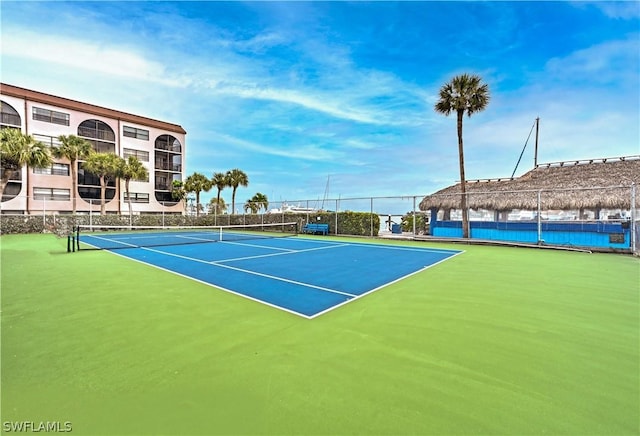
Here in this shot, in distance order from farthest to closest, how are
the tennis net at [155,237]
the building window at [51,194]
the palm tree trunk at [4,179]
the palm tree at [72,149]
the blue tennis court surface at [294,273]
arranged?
the building window at [51,194]
the palm tree at [72,149]
the palm tree trunk at [4,179]
the tennis net at [155,237]
the blue tennis court surface at [294,273]

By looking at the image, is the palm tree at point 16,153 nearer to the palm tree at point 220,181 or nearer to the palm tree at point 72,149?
the palm tree at point 72,149

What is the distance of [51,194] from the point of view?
34031mm

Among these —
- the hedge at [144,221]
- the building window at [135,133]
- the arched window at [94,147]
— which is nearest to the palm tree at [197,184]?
the building window at [135,133]

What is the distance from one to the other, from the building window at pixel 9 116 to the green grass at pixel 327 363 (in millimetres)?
37989

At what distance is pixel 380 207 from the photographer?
2114cm

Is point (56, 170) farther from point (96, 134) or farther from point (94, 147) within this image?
point (96, 134)

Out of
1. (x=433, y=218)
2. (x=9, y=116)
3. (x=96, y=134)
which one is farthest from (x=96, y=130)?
(x=433, y=218)

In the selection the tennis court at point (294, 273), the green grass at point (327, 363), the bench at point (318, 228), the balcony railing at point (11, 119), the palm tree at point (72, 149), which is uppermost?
the balcony railing at point (11, 119)

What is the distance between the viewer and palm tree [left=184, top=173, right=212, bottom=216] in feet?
132

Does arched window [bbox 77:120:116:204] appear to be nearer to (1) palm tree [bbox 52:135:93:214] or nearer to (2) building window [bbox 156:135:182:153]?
(2) building window [bbox 156:135:182:153]

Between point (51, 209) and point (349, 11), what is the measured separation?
1475 inches

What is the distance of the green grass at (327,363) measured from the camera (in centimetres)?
221

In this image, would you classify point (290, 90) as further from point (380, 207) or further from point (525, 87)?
point (525, 87)

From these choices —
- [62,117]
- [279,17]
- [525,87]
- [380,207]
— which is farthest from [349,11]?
[62,117]
